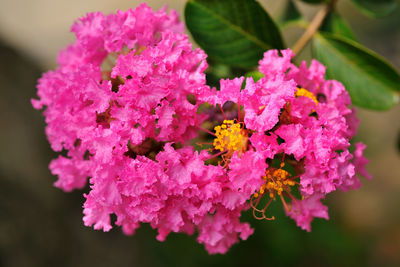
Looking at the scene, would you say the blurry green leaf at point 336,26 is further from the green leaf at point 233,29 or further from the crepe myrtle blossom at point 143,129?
the crepe myrtle blossom at point 143,129

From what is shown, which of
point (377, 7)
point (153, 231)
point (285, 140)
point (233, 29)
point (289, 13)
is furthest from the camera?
point (153, 231)

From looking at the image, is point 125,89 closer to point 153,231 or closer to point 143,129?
point 143,129

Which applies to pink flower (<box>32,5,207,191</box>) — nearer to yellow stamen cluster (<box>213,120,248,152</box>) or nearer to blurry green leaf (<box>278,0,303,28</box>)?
yellow stamen cluster (<box>213,120,248,152</box>)

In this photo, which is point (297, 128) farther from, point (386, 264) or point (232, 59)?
point (386, 264)

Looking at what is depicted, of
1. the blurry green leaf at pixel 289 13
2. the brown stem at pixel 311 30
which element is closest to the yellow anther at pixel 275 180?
the brown stem at pixel 311 30

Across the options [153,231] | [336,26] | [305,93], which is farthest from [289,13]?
[153,231]

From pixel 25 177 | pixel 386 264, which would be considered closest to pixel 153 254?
pixel 25 177
